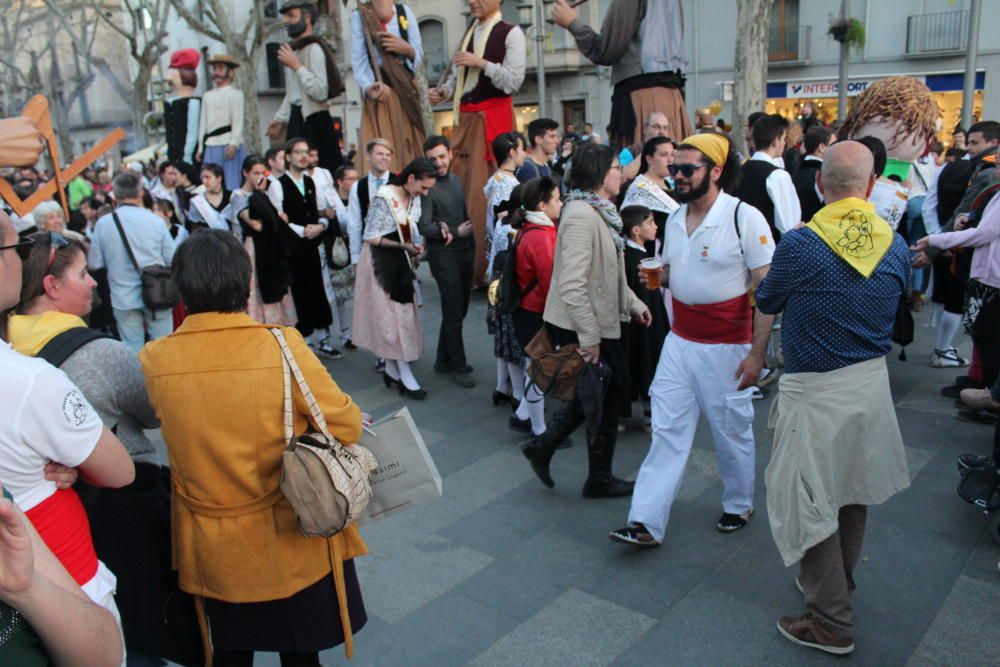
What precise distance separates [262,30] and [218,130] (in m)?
12.8

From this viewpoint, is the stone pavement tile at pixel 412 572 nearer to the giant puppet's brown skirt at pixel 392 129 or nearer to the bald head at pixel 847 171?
the bald head at pixel 847 171

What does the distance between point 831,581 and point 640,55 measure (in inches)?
200

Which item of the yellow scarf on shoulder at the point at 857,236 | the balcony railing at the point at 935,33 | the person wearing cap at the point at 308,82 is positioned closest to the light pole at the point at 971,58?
the person wearing cap at the point at 308,82

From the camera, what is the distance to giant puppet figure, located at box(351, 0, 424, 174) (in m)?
8.66

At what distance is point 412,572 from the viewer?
4.00 m

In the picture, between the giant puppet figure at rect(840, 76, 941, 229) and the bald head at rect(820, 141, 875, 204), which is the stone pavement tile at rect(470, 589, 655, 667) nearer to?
the bald head at rect(820, 141, 875, 204)

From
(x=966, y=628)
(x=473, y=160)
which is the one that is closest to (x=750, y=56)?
(x=473, y=160)

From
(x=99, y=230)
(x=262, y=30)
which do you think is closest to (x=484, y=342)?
(x=99, y=230)

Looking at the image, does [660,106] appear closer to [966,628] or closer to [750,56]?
[966,628]

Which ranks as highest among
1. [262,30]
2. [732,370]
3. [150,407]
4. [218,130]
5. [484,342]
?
[262,30]

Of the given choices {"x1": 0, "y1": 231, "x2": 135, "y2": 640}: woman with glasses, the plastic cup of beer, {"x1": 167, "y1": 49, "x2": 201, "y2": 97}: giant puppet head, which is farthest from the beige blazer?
{"x1": 167, "y1": 49, "x2": 201, "y2": 97}: giant puppet head

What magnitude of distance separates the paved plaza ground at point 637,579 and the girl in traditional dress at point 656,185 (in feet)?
5.96

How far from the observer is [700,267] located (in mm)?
3900

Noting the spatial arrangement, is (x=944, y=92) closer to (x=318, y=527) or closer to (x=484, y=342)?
(x=484, y=342)
